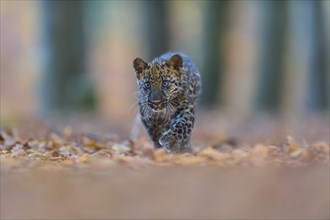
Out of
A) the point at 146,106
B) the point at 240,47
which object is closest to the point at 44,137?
the point at 146,106

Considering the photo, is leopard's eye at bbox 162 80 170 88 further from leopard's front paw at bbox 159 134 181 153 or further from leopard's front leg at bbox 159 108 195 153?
leopard's front paw at bbox 159 134 181 153

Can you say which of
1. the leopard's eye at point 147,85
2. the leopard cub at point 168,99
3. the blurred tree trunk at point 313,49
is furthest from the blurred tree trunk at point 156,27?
the leopard's eye at point 147,85

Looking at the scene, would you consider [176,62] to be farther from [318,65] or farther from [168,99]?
[318,65]

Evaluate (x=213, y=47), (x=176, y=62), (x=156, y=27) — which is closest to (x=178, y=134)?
(x=176, y=62)

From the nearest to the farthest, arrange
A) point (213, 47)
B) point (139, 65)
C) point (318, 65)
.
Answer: point (139, 65), point (318, 65), point (213, 47)

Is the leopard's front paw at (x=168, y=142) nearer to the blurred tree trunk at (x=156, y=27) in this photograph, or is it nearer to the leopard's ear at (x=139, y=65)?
the leopard's ear at (x=139, y=65)

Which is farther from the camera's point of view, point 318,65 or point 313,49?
point 318,65

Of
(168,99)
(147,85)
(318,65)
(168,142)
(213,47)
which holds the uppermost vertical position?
(147,85)

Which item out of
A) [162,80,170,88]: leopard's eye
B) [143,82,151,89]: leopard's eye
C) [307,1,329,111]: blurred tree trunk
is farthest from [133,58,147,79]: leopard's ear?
[307,1,329,111]: blurred tree trunk
